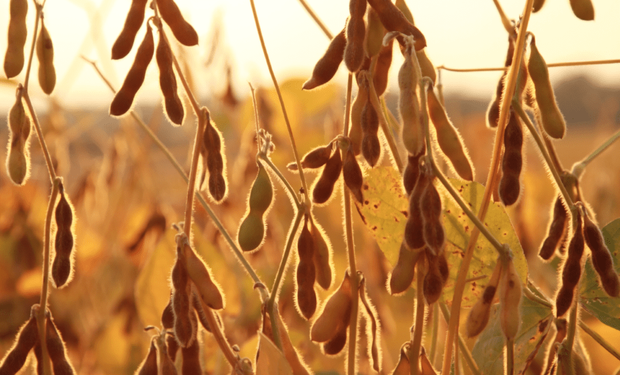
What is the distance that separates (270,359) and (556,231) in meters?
0.46

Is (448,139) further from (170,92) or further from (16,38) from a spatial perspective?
(16,38)

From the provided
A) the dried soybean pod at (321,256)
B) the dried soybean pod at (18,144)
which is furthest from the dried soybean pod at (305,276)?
the dried soybean pod at (18,144)

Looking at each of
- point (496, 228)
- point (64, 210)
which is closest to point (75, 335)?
Result: point (64, 210)

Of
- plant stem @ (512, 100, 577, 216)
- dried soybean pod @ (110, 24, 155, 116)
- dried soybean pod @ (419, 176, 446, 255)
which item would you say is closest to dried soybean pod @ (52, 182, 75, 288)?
dried soybean pod @ (110, 24, 155, 116)

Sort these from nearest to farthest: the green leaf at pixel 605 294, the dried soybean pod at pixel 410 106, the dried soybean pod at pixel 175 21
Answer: the dried soybean pod at pixel 410 106 → the dried soybean pod at pixel 175 21 → the green leaf at pixel 605 294

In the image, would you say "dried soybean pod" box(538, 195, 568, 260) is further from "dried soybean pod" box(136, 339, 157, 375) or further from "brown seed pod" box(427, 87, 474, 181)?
"dried soybean pod" box(136, 339, 157, 375)

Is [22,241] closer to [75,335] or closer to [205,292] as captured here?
[75,335]

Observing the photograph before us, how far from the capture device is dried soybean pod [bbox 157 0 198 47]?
2.79 ft

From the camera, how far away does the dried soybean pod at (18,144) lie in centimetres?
93

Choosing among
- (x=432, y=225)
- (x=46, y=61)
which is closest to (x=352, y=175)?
(x=432, y=225)

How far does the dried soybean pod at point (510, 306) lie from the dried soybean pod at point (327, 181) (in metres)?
0.27

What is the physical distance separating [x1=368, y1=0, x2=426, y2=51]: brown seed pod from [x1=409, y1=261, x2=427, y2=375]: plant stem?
0.87 ft

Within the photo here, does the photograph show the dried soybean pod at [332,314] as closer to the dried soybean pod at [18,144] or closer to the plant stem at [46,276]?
the plant stem at [46,276]

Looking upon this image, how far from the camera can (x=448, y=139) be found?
81cm
